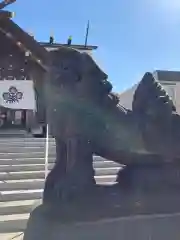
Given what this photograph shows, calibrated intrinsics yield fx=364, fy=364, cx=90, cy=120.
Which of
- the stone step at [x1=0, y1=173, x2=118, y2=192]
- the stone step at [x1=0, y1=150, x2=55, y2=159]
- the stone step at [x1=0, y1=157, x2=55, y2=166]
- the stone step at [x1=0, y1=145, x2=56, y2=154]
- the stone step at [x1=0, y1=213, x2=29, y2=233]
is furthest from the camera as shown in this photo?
the stone step at [x1=0, y1=145, x2=56, y2=154]

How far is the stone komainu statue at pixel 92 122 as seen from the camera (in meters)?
2.71

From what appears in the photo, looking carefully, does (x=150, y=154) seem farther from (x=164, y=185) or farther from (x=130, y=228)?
(x=130, y=228)

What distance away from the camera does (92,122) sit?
2.79 metres

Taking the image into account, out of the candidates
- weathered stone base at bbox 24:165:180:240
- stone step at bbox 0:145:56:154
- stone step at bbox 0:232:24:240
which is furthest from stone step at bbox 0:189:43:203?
stone step at bbox 0:145:56:154

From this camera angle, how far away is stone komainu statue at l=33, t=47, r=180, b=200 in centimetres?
271

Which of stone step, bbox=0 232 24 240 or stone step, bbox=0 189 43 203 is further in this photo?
stone step, bbox=0 189 43 203

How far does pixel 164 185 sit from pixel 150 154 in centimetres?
29

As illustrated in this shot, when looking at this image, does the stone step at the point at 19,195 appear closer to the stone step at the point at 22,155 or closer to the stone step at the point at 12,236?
the stone step at the point at 12,236

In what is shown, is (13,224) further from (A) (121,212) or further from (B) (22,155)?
(B) (22,155)

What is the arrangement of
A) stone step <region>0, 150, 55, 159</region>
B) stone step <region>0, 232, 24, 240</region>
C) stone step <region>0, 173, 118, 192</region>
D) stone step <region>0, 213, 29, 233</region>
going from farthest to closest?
1. stone step <region>0, 150, 55, 159</region>
2. stone step <region>0, 173, 118, 192</region>
3. stone step <region>0, 213, 29, 233</region>
4. stone step <region>0, 232, 24, 240</region>

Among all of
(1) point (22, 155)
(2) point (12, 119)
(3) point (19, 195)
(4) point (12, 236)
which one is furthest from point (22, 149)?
(2) point (12, 119)

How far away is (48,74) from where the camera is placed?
2709mm

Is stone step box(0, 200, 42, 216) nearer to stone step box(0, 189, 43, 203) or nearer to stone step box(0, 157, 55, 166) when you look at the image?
stone step box(0, 189, 43, 203)

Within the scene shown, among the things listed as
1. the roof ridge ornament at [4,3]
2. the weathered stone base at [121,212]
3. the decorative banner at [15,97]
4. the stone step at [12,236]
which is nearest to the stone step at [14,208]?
the stone step at [12,236]
